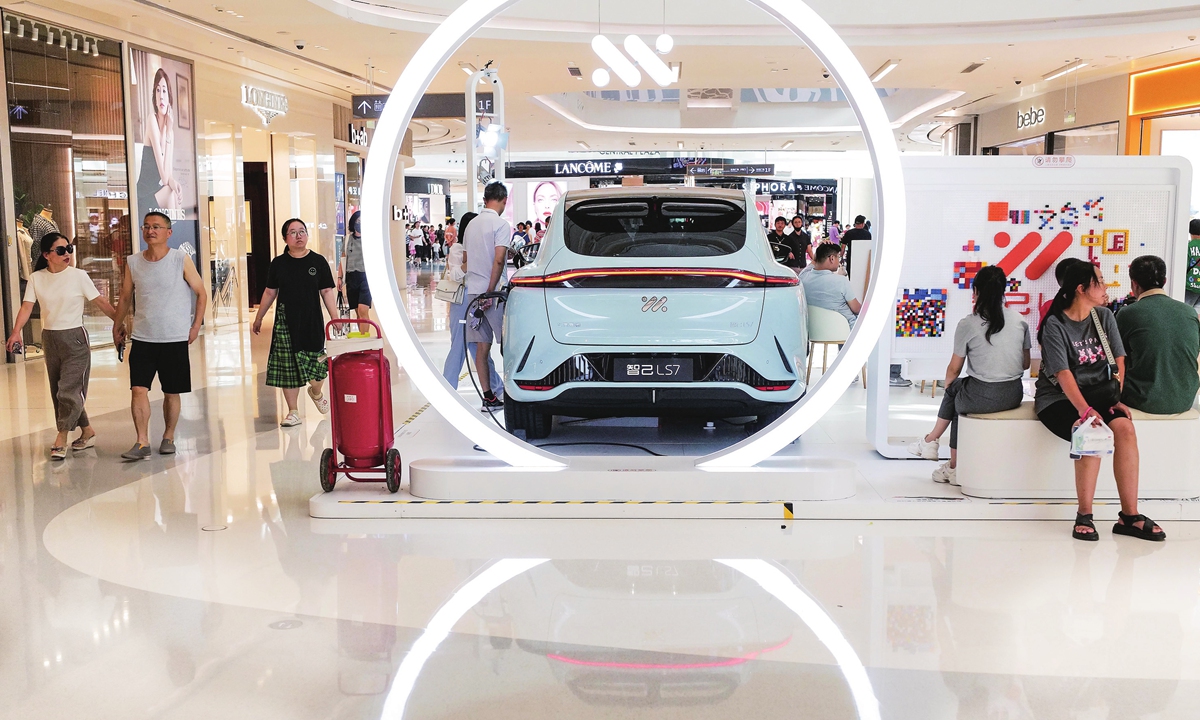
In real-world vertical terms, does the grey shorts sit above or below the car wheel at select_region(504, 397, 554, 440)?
above

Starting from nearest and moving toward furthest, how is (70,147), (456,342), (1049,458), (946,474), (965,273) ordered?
(1049,458), (946,474), (965,273), (456,342), (70,147)

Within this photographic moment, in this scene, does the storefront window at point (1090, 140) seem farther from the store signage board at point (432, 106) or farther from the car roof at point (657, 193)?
the car roof at point (657, 193)

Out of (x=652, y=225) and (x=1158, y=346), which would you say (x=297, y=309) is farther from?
(x=1158, y=346)

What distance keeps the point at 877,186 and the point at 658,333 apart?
1.21 meters

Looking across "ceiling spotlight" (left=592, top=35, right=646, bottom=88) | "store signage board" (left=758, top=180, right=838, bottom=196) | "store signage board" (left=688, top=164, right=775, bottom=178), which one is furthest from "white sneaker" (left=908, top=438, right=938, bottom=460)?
"store signage board" (left=758, top=180, right=838, bottom=196)

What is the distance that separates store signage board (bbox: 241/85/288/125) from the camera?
15.6m

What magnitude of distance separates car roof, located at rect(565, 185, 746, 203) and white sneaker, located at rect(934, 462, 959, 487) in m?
1.74

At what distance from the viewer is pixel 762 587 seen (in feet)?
12.7

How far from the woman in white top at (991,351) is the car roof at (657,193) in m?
1.36

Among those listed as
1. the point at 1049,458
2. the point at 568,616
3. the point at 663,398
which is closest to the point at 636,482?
the point at 663,398

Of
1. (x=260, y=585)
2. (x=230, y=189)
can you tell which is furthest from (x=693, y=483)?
(x=230, y=189)

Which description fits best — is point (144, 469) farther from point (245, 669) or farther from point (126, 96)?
point (126, 96)

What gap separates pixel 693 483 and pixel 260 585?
1972 mm

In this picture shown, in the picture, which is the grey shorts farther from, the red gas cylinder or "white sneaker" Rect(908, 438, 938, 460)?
"white sneaker" Rect(908, 438, 938, 460)
